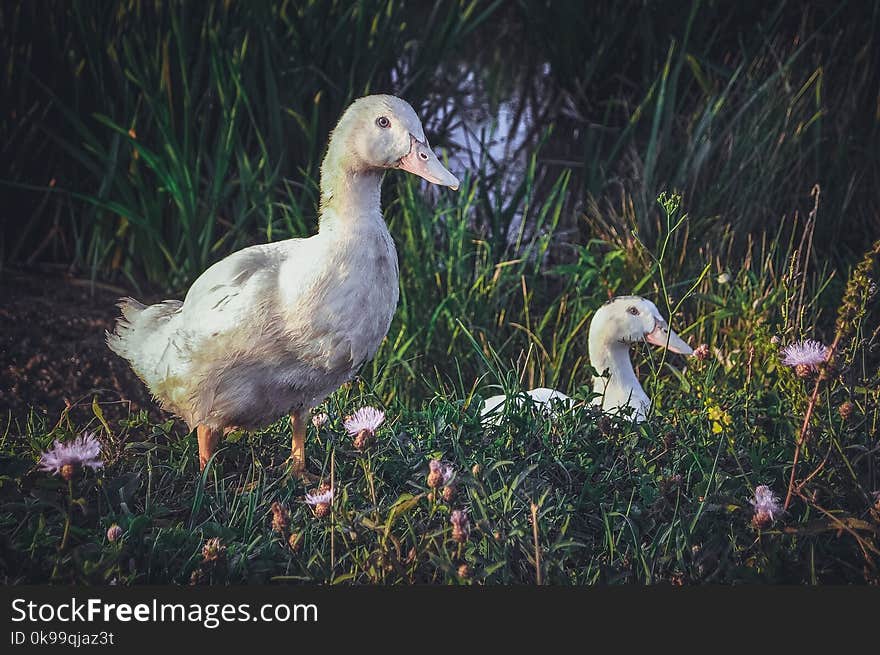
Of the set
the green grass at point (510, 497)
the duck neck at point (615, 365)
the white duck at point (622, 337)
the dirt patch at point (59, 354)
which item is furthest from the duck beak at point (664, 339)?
the dirt patch at point (59, 354)

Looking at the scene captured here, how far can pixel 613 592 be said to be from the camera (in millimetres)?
2160

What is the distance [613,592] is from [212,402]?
1.21 meters

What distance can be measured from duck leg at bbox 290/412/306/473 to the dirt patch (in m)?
0.83

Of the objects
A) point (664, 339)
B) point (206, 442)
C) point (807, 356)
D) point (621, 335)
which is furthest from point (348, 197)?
point (664, 339)

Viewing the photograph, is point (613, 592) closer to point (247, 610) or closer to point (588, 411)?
point (247, 610)

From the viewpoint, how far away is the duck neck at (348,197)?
269 cm

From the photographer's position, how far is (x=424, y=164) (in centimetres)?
264

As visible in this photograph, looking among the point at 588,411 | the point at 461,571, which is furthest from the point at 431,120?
the point at 461,571

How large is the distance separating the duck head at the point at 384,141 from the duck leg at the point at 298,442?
2.28ft

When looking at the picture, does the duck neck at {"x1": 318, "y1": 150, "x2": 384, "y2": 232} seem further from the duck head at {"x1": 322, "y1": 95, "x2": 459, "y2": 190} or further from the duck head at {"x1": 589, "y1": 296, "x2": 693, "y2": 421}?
the duck head at {"x1": 589, "y1": 296, "x2": 693, "y2": 421}

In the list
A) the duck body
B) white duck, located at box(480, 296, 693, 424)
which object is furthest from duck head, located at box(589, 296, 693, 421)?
the duck body

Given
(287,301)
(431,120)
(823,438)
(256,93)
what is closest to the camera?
(287,301)

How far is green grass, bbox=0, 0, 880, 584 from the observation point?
250 centimetres

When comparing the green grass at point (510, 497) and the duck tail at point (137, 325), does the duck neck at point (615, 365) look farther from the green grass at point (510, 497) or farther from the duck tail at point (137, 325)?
the duck tail at point (137, 325)
